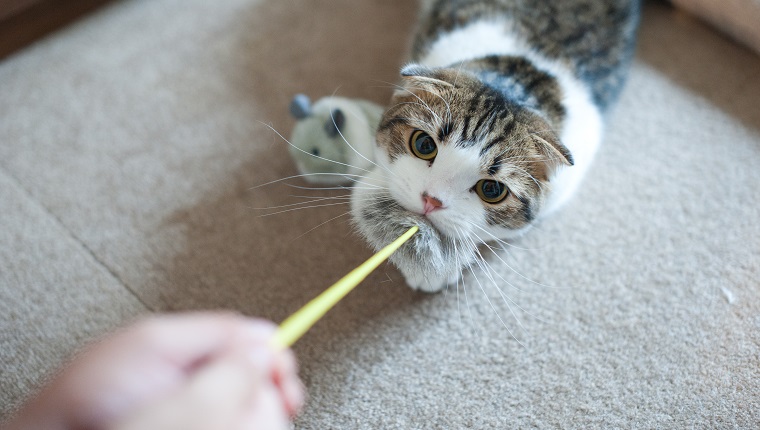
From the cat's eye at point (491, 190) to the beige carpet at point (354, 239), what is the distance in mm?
309

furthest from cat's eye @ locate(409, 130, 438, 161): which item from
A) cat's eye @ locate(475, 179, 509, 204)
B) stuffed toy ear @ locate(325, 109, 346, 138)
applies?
stuffed toy ear @ locate(325, 109, 346, 138)

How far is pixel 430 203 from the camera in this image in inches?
36.6

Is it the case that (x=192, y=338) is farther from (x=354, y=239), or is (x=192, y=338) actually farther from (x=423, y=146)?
(x=354, y=239)

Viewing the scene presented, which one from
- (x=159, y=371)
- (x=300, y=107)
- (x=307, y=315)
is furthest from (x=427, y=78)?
(x=159, y=371)

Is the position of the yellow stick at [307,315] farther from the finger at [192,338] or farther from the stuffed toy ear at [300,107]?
the stuffed toy ear at [300,107]

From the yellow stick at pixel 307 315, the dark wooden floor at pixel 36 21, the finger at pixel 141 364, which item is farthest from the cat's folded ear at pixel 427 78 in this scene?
the dark wooden floor at pixel 36 21

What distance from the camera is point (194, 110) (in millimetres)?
1443

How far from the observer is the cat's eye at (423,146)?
0.96 metres

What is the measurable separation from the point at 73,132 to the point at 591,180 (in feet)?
4.65

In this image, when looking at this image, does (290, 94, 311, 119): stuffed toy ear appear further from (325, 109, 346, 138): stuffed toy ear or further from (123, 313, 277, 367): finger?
(123, 313, 277, 367): finger

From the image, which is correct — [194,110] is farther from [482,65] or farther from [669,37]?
[669,37]

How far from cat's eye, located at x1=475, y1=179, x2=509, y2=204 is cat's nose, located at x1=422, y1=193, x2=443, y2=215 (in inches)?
3.4

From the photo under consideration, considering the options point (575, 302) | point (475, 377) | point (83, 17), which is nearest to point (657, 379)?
point (575, 302)

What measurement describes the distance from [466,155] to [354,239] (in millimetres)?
427
